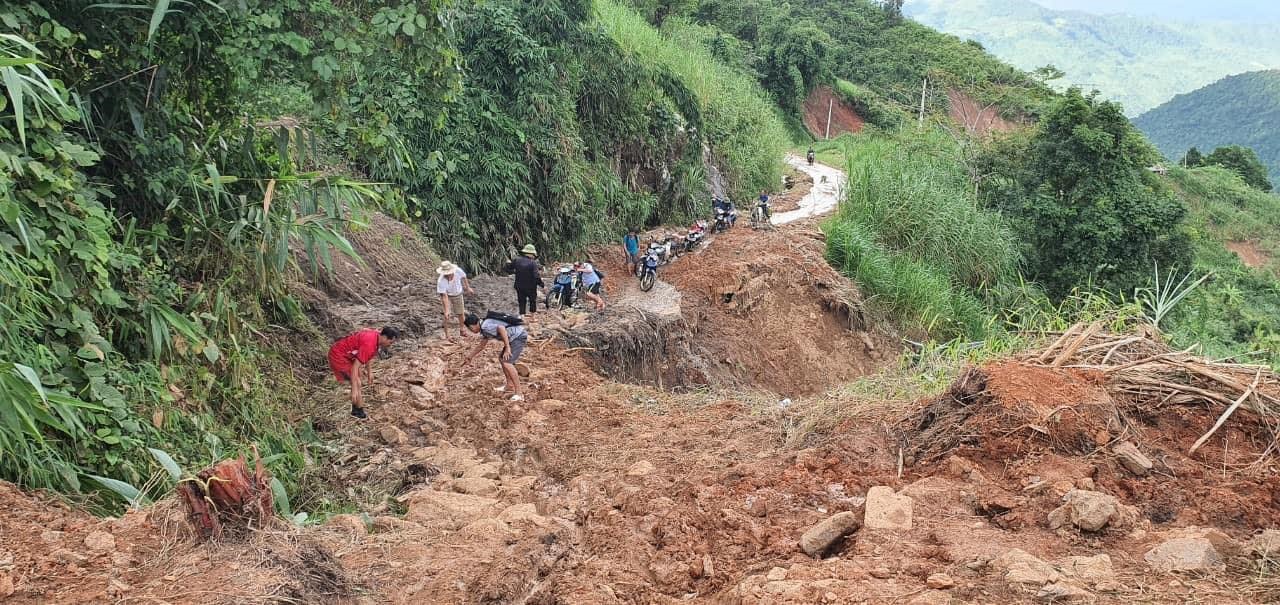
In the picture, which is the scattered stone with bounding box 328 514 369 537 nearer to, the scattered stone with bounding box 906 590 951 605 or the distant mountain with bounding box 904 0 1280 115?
the scattered stone with bounding box 906 590 951 605

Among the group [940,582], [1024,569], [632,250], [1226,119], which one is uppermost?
[1226,119]

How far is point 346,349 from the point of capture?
6.38 meters

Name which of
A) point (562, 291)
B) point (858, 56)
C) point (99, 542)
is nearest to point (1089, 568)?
point (99, 542)

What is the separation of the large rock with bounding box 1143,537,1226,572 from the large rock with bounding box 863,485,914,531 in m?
0.99

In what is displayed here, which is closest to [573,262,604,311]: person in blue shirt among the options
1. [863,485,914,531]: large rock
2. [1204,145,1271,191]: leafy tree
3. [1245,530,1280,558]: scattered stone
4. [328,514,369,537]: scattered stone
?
[328,514,369,537]: scattered stone

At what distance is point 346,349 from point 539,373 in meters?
1.78

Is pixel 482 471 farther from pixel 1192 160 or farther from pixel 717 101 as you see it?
pixel 1192 160

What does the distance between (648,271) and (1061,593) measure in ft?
30.7

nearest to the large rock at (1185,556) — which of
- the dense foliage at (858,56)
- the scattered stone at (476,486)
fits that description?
the scattered stone at (476,486)

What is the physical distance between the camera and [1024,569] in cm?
293

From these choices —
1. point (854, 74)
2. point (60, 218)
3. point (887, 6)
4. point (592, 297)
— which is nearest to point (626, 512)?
point (60, 218)

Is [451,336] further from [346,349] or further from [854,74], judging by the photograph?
[854,74]

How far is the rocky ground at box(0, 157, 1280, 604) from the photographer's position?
3.00 m

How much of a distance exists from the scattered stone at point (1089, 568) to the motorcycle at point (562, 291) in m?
7.36
